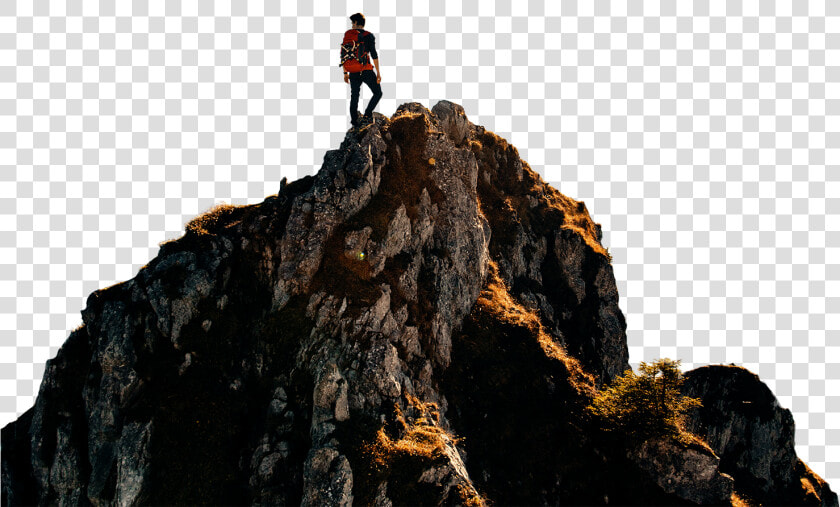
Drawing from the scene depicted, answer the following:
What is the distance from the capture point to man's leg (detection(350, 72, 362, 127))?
3397 centimetres

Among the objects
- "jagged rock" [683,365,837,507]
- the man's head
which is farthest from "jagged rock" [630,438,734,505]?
the man's head

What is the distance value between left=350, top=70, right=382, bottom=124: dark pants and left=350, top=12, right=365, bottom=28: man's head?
2.88m

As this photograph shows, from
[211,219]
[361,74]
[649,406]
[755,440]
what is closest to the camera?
[649,406]

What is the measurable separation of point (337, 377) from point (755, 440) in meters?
43.1

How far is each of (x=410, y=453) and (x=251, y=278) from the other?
1448cm

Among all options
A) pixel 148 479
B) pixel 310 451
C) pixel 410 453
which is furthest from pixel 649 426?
pixel 148 479

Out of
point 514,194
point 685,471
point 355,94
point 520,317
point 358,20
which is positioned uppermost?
point 358,20

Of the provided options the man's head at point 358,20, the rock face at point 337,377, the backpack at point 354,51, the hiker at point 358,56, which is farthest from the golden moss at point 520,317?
the man's head at point 358,20

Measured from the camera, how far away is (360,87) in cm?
3472

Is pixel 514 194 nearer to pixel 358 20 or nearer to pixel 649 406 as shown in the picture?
pixel 358 20

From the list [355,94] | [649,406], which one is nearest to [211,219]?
[355,94]

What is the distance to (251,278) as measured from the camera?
104 ft

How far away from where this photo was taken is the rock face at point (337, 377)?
25.8 m

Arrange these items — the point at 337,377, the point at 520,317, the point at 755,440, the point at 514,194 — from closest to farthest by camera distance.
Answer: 1. the point at 337,377
2. the point at 520,317
3. the point at 514,194
4. the point at 755,440
